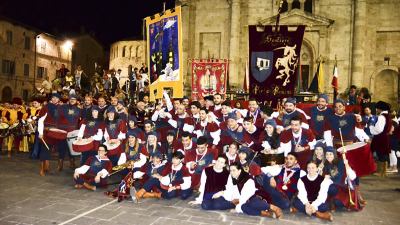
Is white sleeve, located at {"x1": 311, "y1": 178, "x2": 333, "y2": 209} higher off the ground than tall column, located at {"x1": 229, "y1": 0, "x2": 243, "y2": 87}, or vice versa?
tall column, located at {"x1": 229, "y1": 0, "x2": 243, "y2": 87}

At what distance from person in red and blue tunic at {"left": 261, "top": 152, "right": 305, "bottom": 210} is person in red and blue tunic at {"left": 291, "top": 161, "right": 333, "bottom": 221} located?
0.19 meters

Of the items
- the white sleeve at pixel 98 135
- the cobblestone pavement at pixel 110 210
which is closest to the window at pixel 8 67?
the cobblestone pavement at pixel 110 210

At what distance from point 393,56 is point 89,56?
40.5m

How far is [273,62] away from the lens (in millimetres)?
11102

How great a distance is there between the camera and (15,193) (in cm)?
735

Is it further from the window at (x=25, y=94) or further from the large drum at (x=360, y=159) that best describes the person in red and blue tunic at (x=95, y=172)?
the window at (x=25, y=94)

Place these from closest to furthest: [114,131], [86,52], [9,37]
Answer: [114,131] → [9,37] → [86,52]

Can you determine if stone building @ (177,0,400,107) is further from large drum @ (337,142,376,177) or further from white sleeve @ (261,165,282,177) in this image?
white sleeve @ (261,165,282,177)

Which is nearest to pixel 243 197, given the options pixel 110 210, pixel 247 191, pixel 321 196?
pixel 247 191

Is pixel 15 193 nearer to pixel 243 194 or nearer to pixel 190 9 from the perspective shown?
pixel 243 194

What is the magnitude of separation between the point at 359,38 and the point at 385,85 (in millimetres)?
3729

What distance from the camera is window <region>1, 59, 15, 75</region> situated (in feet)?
121

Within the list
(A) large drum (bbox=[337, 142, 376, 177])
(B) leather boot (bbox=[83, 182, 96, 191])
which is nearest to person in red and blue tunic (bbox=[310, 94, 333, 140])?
(A) large drum (bbox=[337, 142, 376, 177])

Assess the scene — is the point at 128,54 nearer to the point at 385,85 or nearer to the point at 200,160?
the point at 385,85
